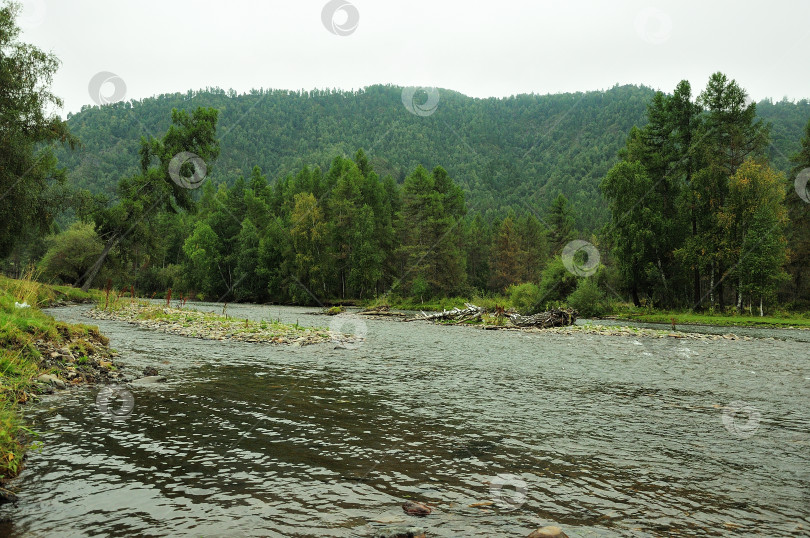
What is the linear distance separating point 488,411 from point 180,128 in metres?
52.3

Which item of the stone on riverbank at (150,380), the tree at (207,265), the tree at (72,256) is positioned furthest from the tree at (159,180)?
the stone on riverbank at (150,380)

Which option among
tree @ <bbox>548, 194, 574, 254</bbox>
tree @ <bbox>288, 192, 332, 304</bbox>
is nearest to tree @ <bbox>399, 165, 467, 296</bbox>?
tree @ <bbox>288, 192, 332, 304</bbox>

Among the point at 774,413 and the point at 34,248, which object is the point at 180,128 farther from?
the point at 34,248

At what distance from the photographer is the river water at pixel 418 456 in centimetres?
552

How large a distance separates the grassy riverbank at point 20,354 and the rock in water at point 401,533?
4.98 m

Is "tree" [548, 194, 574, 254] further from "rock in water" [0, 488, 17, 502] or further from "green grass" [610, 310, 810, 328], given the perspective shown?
"rock in water" [0, 488, 17, 502]

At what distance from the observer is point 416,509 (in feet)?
18.9

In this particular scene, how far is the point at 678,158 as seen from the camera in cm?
5369

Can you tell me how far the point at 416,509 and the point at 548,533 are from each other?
1.58m

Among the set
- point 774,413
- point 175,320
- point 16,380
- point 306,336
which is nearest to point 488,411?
point 774,413

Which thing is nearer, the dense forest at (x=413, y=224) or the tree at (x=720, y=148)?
the dense forest at (x=413, y=224)

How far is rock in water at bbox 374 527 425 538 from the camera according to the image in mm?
5051

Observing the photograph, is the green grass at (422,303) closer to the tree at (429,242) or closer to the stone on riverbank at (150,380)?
the tree at (429,242)

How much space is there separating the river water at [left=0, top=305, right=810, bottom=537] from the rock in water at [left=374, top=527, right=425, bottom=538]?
157 millimetres
